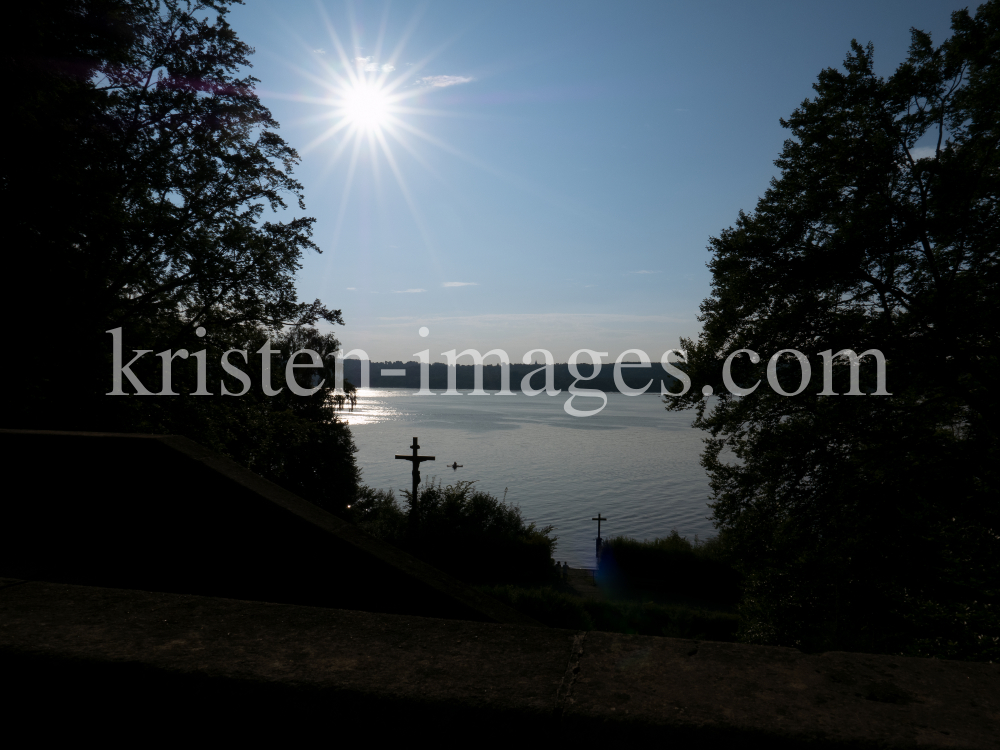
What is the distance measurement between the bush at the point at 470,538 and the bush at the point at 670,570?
3.54 meters

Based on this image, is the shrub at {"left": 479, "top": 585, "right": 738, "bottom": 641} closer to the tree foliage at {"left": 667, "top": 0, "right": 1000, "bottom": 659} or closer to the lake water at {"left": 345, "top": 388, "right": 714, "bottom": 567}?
the tree foliage at {"left": 667, "top": 0, "right": 1000, "bottom": 659}

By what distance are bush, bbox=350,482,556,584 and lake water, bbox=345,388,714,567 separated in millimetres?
7670

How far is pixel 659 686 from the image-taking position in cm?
140

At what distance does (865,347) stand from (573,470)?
59387mm

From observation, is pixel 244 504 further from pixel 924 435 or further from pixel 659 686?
pixel 924 435

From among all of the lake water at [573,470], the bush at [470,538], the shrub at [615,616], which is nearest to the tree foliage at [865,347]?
the shrub at [615,616]


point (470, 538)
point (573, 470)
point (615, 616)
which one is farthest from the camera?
point (573, 470)

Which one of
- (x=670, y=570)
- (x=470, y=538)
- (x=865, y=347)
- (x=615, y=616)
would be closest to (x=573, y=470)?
(x=670, y=570)

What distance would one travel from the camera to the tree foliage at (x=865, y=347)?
1046cm

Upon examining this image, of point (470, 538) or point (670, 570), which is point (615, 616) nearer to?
point (470, 538)

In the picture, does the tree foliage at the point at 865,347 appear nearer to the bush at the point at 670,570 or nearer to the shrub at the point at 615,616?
the shrub at the point at 615,616

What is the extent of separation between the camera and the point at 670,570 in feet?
97.7

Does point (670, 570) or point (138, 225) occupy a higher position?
point (138, 225)

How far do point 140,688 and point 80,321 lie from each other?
13550 mm
